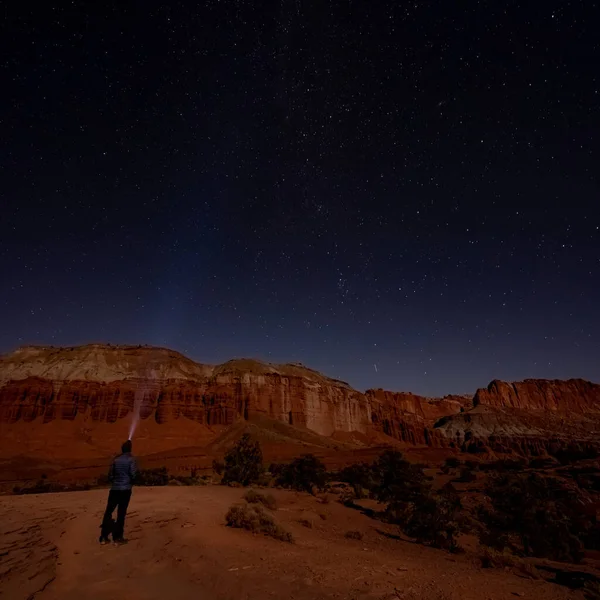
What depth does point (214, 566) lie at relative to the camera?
19.7 feet

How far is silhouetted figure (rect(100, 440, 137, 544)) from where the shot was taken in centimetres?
707

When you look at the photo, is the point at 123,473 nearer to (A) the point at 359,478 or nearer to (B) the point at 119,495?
(B) the point at 119,495

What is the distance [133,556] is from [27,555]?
164 centimetres

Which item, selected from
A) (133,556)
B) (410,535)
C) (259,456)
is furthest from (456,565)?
(259,456)

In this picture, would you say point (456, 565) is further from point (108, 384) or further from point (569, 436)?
point (569, 436)

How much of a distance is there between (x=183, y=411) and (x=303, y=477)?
6107 centimetres

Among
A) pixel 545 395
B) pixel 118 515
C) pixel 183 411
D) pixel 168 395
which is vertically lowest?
pixel 118 515

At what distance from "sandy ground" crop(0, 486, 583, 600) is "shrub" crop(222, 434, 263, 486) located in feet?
41.4

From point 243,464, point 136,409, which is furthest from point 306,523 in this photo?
point 136,409

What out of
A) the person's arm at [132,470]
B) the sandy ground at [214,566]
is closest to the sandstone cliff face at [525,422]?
the sandy ground at [214,566]

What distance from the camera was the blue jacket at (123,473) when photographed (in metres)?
7.31

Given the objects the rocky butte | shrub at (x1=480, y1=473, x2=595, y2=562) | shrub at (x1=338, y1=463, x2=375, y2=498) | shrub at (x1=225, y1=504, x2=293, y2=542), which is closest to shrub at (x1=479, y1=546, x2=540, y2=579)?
shrub at (x1=480, y1=473, x2=595, y2=562)

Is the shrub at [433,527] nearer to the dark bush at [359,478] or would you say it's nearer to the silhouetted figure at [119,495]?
the silhouetted figure at [119,495]

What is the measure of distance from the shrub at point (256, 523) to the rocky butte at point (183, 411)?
193ft
